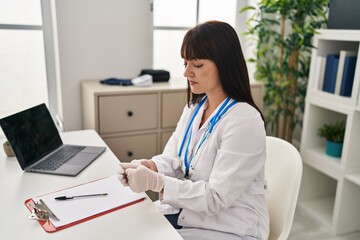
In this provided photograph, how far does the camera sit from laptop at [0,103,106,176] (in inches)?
54.1

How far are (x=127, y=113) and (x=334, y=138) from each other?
1.39 meters

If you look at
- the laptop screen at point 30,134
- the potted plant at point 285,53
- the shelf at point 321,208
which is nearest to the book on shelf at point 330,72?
the potted plant at point 285,53

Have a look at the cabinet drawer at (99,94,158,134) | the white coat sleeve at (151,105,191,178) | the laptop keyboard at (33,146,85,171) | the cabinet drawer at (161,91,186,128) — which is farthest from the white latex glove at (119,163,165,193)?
the cabinet drawer at (161,91,186,128)

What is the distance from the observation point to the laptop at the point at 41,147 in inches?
54.1

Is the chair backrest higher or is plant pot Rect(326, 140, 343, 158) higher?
the chair backrest

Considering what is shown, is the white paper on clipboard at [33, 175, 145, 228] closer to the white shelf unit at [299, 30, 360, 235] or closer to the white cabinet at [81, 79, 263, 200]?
the white cabinet at [81, 79, 263, 200]

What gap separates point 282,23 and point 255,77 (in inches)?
17.4

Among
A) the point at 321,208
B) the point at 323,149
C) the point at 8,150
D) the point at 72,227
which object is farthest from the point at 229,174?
the point at 321,208

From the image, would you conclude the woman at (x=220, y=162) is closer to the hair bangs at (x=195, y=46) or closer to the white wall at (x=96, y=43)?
the hair bangs at (x=195, y=46)

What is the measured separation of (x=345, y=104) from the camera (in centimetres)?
202

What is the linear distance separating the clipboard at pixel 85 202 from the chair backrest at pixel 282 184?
527mm

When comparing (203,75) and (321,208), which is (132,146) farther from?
(321,208)

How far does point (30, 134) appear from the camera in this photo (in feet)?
4.86

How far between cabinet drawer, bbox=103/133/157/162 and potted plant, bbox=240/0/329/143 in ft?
3.30
